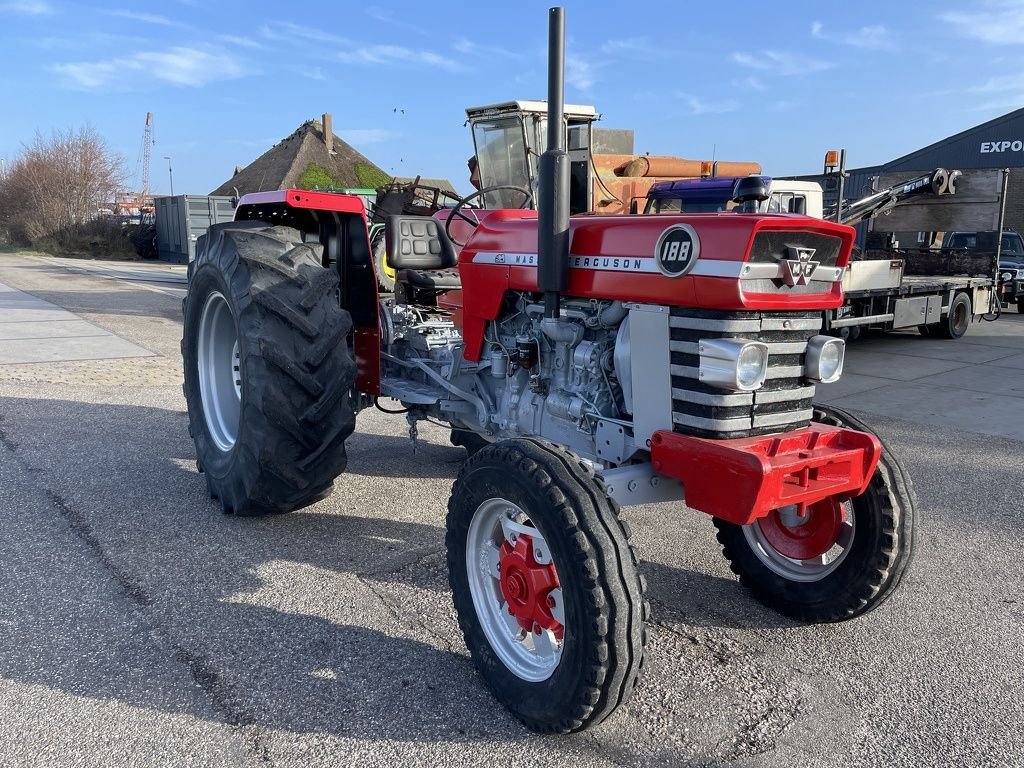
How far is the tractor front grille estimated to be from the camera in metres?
2.49

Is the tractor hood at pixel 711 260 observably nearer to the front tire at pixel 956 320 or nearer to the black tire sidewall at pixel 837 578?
the black tire sidewall at pixel 837 578

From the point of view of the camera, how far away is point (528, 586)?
246 cm

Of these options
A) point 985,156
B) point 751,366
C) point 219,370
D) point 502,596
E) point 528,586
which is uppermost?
point 985,156

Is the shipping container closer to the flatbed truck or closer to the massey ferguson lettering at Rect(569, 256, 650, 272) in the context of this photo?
the flatbed truck

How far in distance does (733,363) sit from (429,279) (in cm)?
256

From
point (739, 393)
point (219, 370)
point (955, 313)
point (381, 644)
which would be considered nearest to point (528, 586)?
point (381, 644)

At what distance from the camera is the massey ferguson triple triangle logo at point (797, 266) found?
246cm

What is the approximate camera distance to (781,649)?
290cm

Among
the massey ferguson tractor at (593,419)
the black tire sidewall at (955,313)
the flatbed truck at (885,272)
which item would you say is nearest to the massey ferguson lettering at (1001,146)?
the flatbed truck at (885,272)

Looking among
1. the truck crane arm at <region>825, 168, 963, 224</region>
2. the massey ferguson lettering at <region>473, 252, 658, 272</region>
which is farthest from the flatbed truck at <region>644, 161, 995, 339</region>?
the massey ferguson lettering at <region>473, 252, 658, 272</region>

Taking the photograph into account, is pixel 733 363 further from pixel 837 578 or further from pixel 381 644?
pixel 381 644

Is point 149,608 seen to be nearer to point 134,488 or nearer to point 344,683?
point 344,683

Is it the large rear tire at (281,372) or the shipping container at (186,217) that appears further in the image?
the shipping container at (186,217)

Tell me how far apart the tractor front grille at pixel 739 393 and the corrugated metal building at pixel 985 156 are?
64.7 feet
